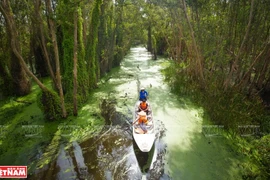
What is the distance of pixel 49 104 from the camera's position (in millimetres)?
7680

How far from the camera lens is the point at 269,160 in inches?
193

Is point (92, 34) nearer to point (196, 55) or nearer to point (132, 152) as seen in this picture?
point (196, 55)

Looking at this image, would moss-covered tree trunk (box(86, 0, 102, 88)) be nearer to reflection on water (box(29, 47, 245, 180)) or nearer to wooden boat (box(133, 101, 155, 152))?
reflection on water (box(29, 47, 245, 180))

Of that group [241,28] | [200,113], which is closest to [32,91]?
[200,113]

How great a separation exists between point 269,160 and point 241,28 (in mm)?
5786

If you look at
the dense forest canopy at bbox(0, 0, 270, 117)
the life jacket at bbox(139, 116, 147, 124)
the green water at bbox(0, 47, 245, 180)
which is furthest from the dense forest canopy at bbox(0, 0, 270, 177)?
the life jacket at bbox(139, 116, 147, 124)

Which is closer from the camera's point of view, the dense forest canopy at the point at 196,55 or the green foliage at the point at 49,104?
the dense forest canopy at the point at 196,55

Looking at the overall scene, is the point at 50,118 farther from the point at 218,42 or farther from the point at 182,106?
the point at 218,42

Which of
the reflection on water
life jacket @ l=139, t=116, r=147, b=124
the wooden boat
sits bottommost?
the reflection on water

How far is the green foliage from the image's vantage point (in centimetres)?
760

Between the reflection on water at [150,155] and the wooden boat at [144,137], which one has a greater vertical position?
the wooden boat at [144,137]

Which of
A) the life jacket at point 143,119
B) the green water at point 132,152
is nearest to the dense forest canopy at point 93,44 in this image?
the green water at point 132,152

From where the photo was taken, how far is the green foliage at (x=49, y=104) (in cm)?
760

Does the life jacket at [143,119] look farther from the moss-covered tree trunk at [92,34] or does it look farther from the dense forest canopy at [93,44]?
the moss-covered tree trunk at [92,34]
